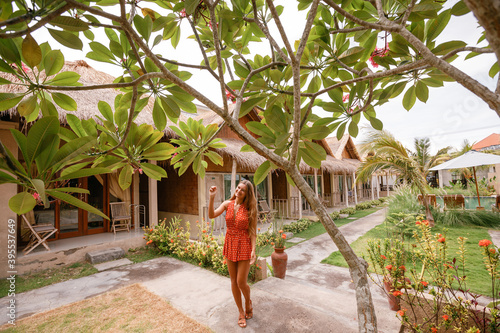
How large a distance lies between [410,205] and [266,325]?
24.9 ft

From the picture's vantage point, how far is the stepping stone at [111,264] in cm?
485

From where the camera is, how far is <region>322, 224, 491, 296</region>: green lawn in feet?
12.6

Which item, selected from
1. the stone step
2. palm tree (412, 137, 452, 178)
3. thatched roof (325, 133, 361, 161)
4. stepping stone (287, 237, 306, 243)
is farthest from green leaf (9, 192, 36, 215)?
thatched roof (325, 133, 361, 161)

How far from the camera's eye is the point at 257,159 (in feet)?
25.6

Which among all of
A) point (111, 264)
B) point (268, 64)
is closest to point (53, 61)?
point (268, 64)

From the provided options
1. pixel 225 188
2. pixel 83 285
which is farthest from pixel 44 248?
pixel 225 188

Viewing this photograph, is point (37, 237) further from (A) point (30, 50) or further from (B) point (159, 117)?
(A) point (30, 50)

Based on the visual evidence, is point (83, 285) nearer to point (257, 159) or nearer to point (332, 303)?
point (332, 303)

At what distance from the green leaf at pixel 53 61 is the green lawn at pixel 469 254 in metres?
2.23

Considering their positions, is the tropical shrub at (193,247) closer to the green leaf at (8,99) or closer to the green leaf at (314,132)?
the green leaf at (314,132)

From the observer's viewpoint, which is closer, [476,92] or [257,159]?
[476,92]

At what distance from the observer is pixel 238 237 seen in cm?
271

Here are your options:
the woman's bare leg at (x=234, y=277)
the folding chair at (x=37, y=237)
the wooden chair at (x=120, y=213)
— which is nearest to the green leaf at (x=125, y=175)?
the woman's bare leg at (x=234, y=277)

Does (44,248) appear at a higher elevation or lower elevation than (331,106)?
lower
